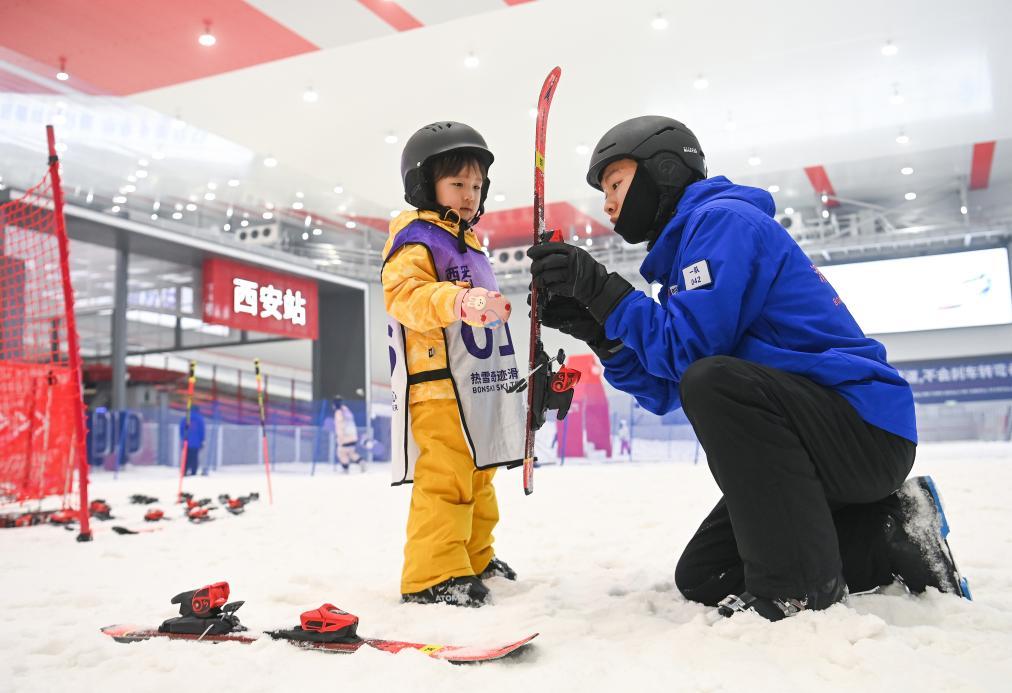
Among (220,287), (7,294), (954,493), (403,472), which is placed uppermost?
(220,287)

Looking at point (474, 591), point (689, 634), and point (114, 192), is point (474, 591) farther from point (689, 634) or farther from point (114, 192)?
point (114, 192)

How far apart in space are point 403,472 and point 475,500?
0.25 m

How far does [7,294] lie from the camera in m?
7.55

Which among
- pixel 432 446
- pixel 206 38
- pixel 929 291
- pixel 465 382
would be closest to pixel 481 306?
pixel 465 382

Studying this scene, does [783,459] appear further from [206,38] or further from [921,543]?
[206,38]

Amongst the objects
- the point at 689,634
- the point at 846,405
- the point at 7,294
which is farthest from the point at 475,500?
the point at 7,294

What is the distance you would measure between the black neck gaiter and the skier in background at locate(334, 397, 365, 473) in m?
10.4

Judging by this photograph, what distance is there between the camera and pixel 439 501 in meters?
2.03

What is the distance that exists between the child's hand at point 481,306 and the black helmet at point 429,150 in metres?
0.48

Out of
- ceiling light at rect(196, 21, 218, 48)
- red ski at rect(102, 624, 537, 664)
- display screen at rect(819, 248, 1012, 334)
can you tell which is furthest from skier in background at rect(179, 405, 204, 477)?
display screen at rect(819, 248, 1012, 334)

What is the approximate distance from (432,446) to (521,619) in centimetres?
56

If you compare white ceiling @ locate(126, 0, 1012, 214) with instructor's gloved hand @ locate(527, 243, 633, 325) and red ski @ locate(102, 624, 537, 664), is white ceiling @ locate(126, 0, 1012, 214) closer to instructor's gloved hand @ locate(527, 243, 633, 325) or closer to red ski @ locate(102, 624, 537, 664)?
instructor's gloved hand @ locate(527, 243, 633, 325)

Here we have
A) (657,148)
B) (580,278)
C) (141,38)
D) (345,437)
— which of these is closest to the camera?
(580,278)

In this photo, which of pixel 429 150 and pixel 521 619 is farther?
pixel 429 150
